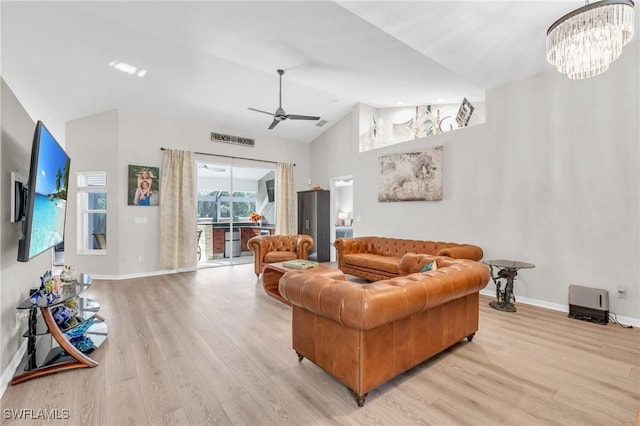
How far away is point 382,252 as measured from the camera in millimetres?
5516

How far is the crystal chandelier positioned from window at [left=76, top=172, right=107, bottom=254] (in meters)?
7.12

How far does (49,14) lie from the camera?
317 cm

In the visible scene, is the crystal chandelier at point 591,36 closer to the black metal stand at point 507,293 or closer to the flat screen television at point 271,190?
the black metal stand at point 507,293

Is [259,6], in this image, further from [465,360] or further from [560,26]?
[465,360]

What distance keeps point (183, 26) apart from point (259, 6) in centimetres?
112

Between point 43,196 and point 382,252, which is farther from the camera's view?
point 382,252

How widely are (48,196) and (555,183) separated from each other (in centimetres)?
564

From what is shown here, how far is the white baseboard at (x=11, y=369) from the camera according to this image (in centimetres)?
208

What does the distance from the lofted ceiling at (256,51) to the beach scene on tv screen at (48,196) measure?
1.79 metres

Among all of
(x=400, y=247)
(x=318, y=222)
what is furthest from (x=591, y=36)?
(x=318, y=222)

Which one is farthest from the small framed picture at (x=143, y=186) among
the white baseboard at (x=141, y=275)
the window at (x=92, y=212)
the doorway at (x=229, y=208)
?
the white baseboard at (x=141, y=275)

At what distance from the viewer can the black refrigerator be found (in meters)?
7.47

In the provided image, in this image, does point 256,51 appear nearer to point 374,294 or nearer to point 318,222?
point 374,294

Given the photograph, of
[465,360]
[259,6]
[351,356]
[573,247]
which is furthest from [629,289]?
[259,6]
